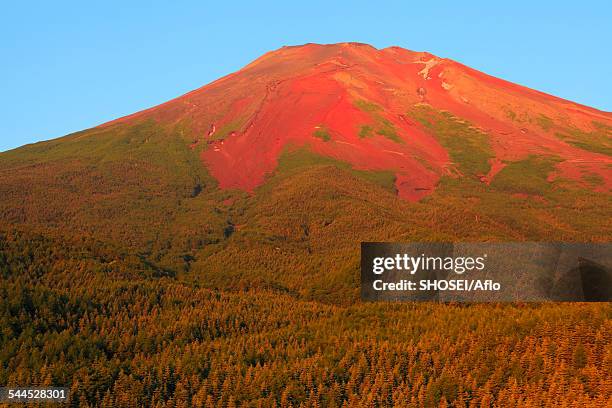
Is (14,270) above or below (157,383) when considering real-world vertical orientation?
above

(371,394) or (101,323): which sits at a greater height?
(101,323)

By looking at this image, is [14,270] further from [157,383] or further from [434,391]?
[434,391]

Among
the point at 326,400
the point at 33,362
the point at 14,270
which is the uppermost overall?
the point at 14,270

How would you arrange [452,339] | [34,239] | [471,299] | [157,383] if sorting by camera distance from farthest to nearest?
1. [34,239]
2. [471,299]
3. [452,339]
4. [157,383]

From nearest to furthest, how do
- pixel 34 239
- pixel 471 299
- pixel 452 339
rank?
pixel 452 339, pixel 471 299, pixel 34 239

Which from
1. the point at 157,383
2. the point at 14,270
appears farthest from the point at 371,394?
the point at 14,270

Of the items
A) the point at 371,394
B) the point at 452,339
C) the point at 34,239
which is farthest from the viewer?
the point at 34,239

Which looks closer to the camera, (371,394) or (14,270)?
(371,394)

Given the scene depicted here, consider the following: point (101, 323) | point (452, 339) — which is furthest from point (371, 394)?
point (101, 323)

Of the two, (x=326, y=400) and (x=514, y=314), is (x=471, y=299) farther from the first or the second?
(x=326, y=400)
